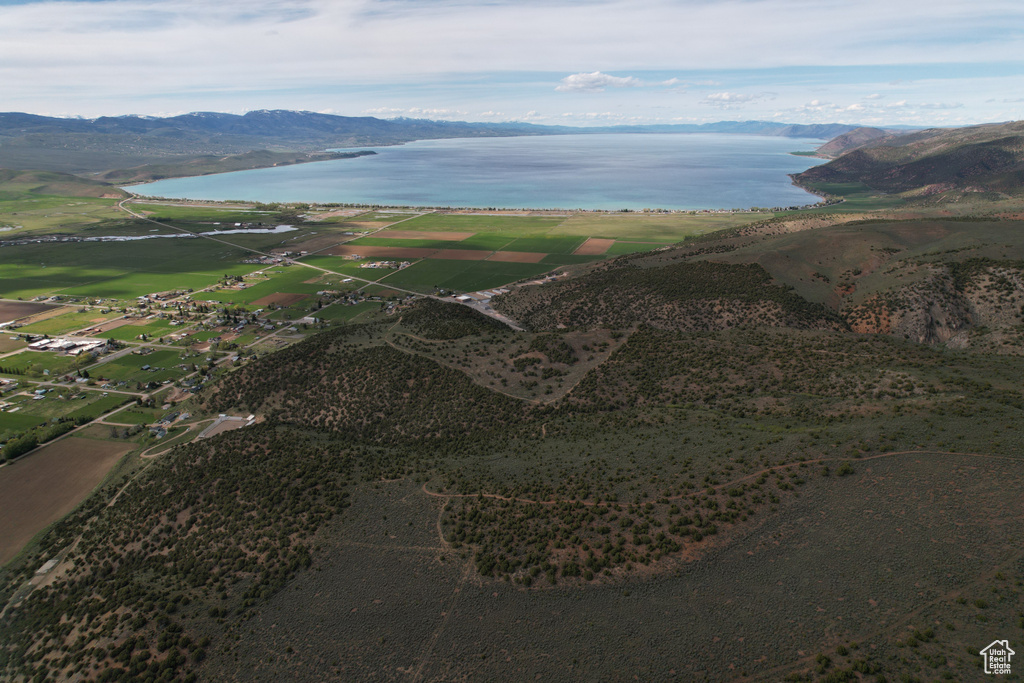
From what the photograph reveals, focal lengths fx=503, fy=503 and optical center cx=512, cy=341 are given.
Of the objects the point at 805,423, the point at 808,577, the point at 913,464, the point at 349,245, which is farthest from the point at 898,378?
the point at 349,245

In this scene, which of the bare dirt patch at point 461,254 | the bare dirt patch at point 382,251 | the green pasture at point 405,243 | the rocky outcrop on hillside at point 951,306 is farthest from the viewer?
the green pasture at point 405,243

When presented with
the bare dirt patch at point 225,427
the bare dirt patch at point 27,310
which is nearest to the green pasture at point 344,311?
the bare dirt patch at point 225,427

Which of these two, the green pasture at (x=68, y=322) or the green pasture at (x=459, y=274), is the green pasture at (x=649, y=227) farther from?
the green pasture at (x=68, y=322)

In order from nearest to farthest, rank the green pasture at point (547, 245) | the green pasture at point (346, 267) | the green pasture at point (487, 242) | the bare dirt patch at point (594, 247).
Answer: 1. the green pasture at point (346, 267)
2. the bare dirt patch at point (594, 247)
3. the green pasture at point (547, 245)
4. the green pasture at point (487, 242)

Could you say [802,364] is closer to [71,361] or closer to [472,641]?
[472,641]

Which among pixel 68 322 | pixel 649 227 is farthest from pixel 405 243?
pixel 68 322

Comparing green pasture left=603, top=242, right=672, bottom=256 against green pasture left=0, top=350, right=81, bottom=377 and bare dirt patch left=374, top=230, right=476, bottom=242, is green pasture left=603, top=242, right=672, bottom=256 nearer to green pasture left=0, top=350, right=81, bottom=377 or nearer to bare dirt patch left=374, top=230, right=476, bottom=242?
bare dirt patch left=374, top=230, right=476, bottom=242

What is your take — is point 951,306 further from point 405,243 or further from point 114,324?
point 114,324
